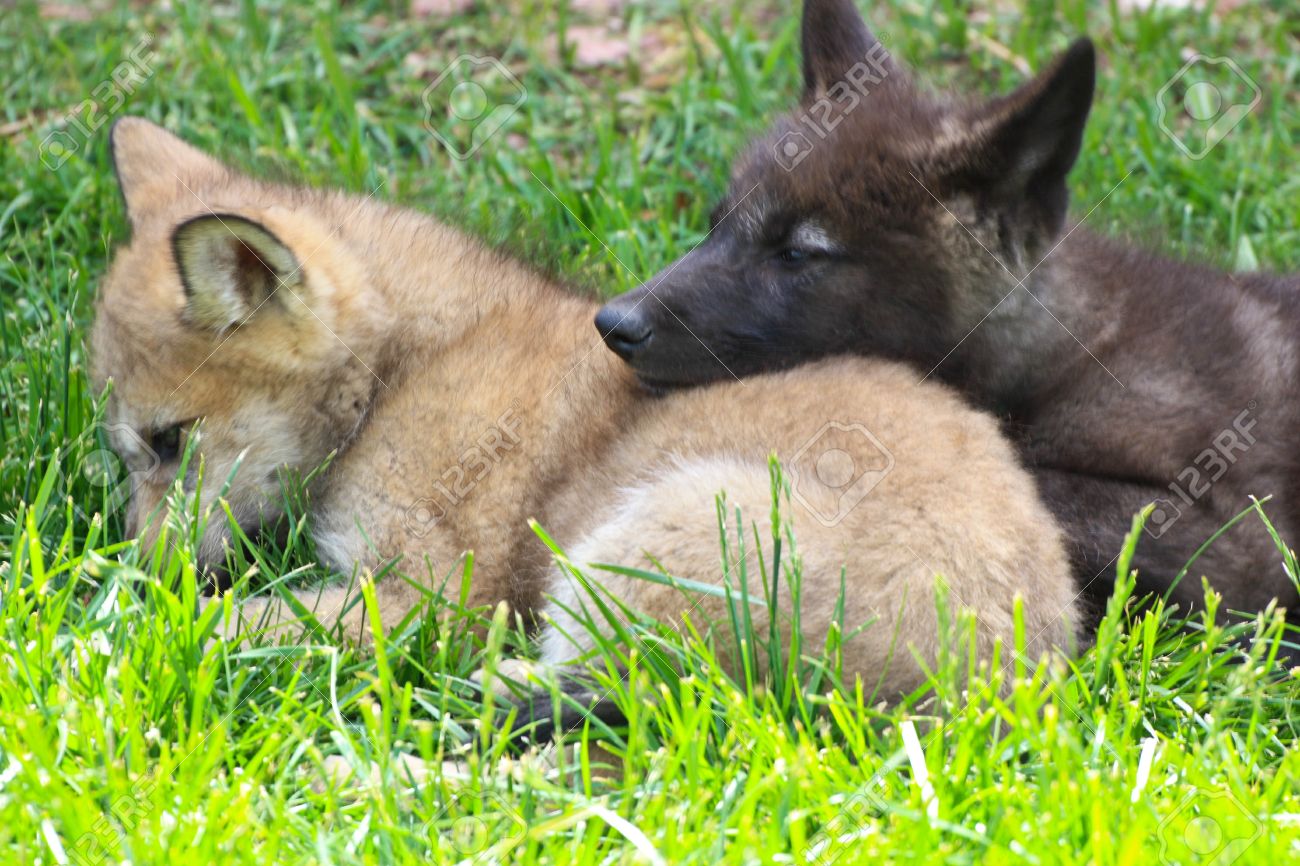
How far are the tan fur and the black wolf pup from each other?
0.75 feet

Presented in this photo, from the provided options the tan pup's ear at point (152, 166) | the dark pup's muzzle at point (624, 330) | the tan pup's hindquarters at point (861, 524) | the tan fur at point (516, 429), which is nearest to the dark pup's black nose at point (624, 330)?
the dark pup's muzzle at point (624, 330)

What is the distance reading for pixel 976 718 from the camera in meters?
2.52

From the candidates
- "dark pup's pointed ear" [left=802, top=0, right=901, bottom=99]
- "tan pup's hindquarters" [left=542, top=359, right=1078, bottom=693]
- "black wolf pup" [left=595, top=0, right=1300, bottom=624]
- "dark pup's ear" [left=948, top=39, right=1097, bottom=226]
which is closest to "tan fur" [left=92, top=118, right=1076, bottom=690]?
"tan pup's hindquarters" [left=542, top=359, right=1078, bottom=693]

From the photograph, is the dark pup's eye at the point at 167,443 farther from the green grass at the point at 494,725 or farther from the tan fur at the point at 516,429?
the green grass at the point at 494,725

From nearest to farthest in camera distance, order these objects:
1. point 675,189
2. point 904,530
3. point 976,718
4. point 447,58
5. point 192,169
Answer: point 976,718
point 904,530
point 192,169
point 675,189
point 447,58

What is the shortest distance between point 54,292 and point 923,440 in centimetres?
283

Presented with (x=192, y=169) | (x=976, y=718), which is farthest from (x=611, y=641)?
(x=192, y=169)

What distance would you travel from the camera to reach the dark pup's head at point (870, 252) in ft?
11.2

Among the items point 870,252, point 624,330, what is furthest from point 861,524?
point 870,252

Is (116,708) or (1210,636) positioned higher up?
(116,708)

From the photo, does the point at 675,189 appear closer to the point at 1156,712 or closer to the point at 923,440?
the point at 923,440

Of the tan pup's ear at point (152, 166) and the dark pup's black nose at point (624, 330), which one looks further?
the tan pup's ear at point (152, 166)

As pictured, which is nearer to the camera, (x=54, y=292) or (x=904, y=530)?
(x=904, y=530)

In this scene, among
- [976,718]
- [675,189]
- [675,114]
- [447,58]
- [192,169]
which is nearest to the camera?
[976,718]
